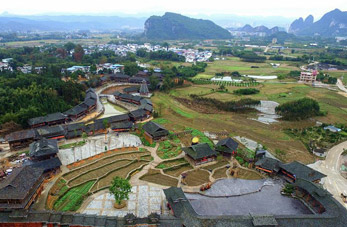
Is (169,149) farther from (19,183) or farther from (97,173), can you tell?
(19,183)

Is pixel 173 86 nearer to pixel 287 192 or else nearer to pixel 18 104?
pixel 18 104

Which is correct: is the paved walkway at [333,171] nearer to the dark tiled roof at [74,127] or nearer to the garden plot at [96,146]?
the garden plot at [96,146]

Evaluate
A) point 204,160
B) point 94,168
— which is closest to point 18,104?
point 94,168

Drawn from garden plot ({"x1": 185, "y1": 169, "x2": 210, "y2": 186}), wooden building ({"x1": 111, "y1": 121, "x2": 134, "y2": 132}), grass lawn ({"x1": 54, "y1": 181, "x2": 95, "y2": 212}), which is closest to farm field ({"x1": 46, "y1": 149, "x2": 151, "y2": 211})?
grass lawn ({"x1": 54, "y1": 181, "x2": 95, "y2": 212})

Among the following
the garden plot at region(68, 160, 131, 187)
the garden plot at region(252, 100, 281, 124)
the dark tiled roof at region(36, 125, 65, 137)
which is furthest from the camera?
the garden plot at region(252, 100, 281, 124)

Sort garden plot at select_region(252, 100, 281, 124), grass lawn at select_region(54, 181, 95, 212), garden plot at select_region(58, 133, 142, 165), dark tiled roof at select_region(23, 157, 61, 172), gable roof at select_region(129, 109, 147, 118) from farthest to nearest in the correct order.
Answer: garden plot at select_region(252, 100, 281, 124) → gable roof at select_region(129, 109, 147, 118) → garden plot at select_region(58, 133, 142, 165) → dark tiled roof at select_region(23, 157, 61, 172) → grass lawn at select_region(54, 181, 95, 212)

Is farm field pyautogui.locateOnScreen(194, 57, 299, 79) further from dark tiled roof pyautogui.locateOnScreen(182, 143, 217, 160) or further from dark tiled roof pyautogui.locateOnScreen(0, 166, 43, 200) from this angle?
dark tiled roof pyautogui.locateOnScreen(0, 166, 43, 200)
